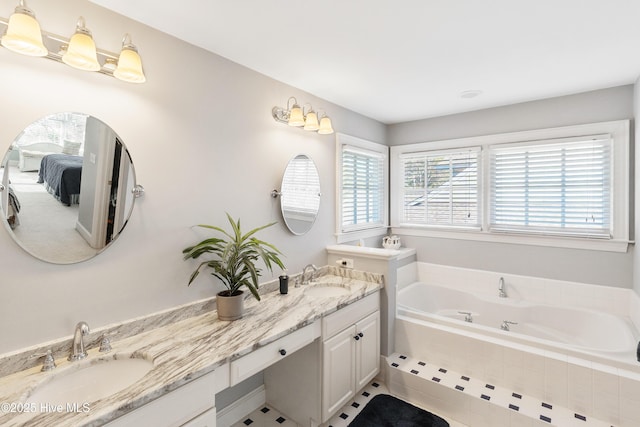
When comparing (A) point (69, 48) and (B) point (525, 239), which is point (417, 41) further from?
(B) point (525, 239)

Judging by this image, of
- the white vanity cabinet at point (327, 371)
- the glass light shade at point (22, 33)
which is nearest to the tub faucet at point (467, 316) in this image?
the white vanity cabinet at point (327, 371)

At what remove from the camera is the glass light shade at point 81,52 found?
1.29m

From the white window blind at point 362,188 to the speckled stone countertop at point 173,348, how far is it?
44.2 inches

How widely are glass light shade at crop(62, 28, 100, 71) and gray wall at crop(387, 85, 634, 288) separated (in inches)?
126

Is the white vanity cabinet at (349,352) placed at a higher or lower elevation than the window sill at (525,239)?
lower

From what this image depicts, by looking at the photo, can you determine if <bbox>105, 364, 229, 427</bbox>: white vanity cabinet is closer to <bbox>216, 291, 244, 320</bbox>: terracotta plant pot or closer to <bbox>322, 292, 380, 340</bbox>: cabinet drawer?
<bbox>216, 291, 244, 320</bbox>: terracotta plant pot

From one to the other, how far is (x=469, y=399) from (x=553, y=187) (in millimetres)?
2072

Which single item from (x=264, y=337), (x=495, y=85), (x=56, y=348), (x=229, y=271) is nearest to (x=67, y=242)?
(x=56, y=348)

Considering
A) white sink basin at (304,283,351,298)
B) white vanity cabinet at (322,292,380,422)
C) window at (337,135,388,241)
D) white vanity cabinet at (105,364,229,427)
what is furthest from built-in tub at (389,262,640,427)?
white vanity cabinet at (105,364,229,427)

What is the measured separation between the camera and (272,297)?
2.25 meters

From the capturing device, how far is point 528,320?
9.86 ft

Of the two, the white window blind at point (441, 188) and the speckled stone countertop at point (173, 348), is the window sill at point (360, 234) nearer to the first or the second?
the white window blind at point (441, 188)

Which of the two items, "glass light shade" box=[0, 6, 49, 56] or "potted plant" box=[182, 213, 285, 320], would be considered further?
"potted plant" box=[182, 213, 285, 320]

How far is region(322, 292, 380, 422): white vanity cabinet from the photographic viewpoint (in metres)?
2.04
